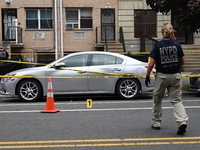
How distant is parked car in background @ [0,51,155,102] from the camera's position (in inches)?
438

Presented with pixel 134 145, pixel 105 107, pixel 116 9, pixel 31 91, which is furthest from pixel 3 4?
pixel 134 145

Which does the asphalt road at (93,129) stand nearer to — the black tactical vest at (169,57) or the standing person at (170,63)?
the standing person at (170,63)

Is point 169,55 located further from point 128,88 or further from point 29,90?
point 29,90

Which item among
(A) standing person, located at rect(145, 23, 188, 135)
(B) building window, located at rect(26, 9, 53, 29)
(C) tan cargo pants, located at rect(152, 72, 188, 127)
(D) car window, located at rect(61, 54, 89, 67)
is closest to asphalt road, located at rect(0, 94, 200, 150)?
(C) tan cargo pants, located at rect(152, 72, 188, 127)

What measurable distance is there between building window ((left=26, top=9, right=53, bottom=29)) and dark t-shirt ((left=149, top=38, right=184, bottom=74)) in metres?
18.1

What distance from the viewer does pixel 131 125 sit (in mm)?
7148

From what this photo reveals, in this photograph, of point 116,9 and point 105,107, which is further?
point 116,9

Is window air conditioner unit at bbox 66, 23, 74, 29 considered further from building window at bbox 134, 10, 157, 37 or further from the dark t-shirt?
the dark t-shirt

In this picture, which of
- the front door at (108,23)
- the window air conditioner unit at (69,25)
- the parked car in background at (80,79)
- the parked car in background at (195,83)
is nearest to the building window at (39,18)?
the window air conditioner unit at (69,25)

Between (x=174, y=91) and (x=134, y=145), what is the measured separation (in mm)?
1348

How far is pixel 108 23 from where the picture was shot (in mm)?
23969

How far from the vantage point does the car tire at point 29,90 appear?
11.1 meters

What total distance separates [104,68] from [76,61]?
881 millimetres

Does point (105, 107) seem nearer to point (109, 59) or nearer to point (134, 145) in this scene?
point (109, 59)
